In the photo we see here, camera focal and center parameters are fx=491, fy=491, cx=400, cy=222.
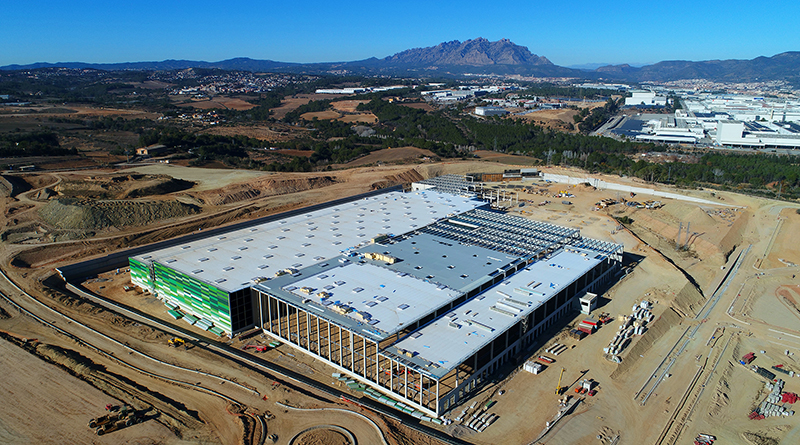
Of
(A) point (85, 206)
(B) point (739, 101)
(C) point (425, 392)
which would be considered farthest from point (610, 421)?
(B) point (739, 101)

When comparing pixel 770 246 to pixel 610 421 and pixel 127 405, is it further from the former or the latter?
pixel 127 405

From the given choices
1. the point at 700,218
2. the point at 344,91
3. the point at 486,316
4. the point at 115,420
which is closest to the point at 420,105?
the point at 344,91

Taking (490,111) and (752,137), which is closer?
(752,137)

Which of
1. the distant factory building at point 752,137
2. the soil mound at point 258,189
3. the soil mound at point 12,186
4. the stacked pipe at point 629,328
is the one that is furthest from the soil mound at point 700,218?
the soil mound at point 12,186

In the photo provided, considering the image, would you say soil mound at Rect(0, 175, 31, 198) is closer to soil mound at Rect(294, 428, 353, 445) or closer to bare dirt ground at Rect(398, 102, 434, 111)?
soil mound at Rect(294, 428, 353, 445)

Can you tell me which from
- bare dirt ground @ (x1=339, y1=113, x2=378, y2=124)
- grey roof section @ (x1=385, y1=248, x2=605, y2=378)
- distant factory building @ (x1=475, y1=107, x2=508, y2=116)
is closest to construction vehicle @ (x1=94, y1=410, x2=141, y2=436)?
grey roof section @ (x1=385, y1=248, x2=605, y2=378)

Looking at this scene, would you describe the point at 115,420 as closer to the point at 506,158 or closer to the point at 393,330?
the point at 393,330
